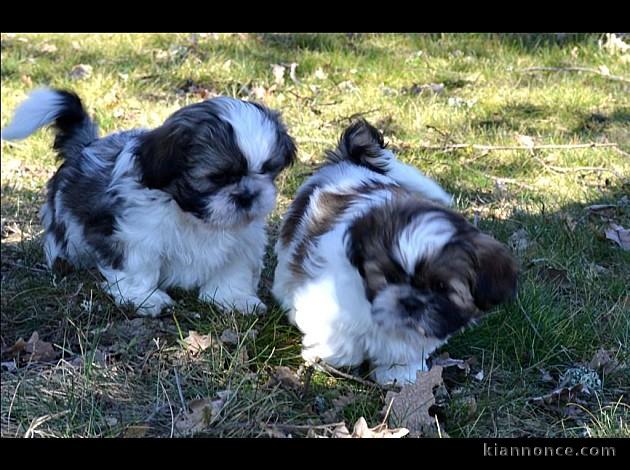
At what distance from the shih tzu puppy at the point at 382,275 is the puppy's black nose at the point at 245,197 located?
26 centimetres

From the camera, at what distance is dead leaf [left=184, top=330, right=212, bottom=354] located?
3.39 meters

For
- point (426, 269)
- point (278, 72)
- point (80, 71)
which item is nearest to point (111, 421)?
point (426, 269)

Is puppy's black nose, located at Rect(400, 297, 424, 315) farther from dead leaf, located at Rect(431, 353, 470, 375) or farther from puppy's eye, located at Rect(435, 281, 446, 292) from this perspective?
dead leaf, located at Rect(431, 353, 470, 375)

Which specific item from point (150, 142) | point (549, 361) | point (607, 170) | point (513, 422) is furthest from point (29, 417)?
point (607, 170)

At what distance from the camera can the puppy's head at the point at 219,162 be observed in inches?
136

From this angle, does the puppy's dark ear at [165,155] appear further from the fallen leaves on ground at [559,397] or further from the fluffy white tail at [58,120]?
the fallen leaves on ground at [559,397]

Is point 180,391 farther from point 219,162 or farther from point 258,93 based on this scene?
point 258,93

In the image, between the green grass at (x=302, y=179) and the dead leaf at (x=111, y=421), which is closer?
the dead leaf at (x=111, y=421)

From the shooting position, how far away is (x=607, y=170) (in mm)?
5500

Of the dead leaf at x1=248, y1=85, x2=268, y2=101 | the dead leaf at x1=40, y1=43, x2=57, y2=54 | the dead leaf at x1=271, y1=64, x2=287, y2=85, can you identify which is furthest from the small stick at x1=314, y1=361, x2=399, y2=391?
the dead leaf at x1=40, y1=43, x2=57, y2=54

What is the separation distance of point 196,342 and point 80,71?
15.4ft

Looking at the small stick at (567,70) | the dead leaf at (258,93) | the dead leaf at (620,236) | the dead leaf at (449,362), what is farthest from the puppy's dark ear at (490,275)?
the small stick at (567,70)
